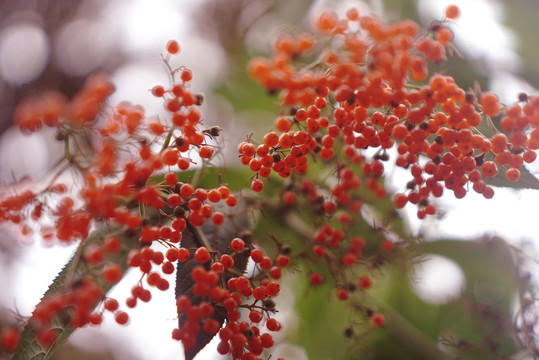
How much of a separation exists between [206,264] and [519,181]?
2.20 ft

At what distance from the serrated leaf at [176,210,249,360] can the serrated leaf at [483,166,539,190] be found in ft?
1.84

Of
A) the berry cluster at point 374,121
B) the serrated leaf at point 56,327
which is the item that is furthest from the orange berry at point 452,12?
the serrated leaf at point 56,327

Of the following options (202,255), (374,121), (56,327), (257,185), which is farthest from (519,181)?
(56,327)

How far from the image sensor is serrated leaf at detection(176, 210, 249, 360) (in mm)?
891

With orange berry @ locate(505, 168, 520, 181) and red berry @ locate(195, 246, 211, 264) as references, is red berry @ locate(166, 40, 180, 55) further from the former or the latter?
orange berry @ locate(505, 168, 520, 181)

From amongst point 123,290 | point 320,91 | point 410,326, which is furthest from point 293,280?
point 320,91

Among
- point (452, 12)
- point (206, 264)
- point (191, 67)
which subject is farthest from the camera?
point (191, 67)

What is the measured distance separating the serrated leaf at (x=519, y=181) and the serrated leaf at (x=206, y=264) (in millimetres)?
562

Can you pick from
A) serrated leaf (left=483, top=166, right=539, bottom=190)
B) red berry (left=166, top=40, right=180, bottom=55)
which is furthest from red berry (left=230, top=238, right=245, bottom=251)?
serrated leaf (left=483, top=166, right=539, bottom=190)

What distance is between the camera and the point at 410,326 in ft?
4.91

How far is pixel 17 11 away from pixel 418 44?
2.37 metres

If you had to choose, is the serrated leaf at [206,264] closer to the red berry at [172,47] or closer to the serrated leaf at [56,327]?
the serrated leaf at [56,327]

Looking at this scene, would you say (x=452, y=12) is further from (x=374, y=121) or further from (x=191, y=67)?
(x=191, y=67)

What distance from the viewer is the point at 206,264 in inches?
38.5
